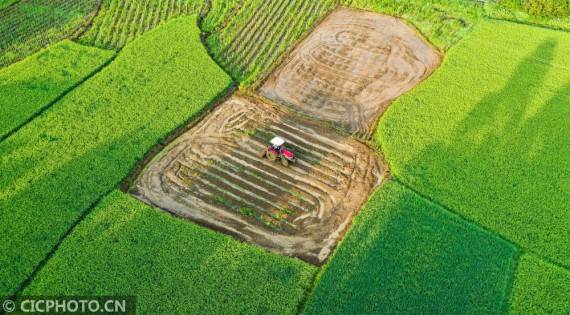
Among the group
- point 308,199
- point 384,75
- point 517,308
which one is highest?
point 384,75

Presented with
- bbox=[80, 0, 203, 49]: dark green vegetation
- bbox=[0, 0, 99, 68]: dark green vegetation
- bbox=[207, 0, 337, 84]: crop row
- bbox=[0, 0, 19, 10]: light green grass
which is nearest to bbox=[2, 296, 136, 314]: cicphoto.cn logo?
bbox=[207, 0, 337, 84]: crop row

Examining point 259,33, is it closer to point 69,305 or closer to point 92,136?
point 92,136

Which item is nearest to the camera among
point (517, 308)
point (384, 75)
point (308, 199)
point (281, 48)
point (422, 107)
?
point (517, 308)

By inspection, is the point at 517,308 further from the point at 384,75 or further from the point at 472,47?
the point at 472,47

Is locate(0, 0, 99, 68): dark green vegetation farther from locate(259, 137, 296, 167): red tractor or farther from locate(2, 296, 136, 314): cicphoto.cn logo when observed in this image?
locate(259, 137, 296, 167): red tractor

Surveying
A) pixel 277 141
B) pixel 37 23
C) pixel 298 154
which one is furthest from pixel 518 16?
pixel 37 23

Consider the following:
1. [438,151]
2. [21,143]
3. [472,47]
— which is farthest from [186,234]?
[472,47]
